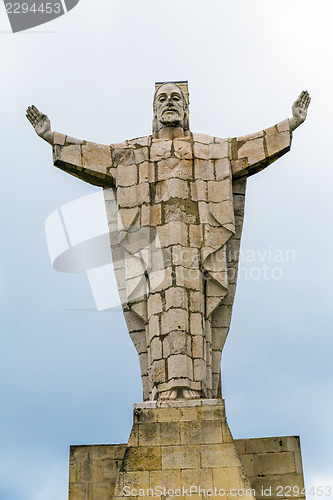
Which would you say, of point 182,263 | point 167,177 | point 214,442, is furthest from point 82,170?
point 214,442

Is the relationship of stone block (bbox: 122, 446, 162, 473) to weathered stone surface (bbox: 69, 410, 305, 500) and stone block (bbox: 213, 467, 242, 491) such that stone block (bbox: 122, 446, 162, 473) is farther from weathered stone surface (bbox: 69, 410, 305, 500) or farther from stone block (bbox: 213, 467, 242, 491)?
stone block (bbox: 213, 467, 242, 491)

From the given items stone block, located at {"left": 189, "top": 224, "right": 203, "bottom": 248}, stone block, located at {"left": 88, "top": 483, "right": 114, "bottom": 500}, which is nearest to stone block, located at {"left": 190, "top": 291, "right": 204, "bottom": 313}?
stone block, located at {"left": 189, "top": 224, "right": 203, "bottom": 248}

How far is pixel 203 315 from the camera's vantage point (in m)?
13.0

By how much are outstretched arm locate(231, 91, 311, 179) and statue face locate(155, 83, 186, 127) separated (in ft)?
3.20

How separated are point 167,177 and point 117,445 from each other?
407 cm

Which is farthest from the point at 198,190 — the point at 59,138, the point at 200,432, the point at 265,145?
the point at 200,432

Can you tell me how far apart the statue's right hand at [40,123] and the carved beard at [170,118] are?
1.79 m

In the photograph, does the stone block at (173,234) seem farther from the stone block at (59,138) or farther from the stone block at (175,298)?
the stone block at (59,138)

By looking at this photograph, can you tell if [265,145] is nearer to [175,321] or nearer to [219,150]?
[219,150]

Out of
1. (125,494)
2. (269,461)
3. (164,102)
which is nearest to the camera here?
(125,494)

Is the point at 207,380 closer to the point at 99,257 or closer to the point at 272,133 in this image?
the point at 99,257

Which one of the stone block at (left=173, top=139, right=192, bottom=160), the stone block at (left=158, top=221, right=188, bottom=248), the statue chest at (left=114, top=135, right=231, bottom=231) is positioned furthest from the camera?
the stone block at (left=173, top=139, right=192, bottom=160)

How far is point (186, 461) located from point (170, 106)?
226 inches

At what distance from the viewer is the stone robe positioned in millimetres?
12680
